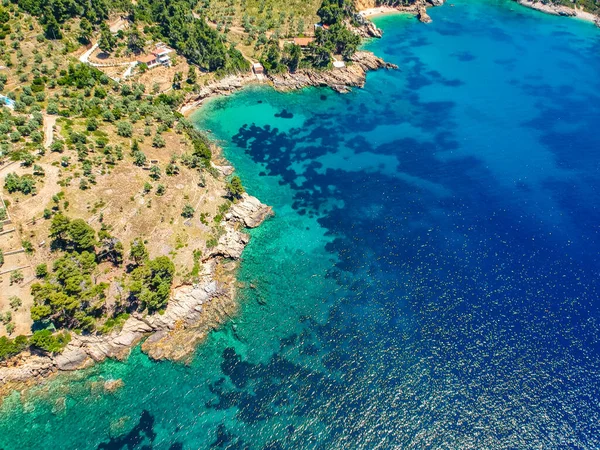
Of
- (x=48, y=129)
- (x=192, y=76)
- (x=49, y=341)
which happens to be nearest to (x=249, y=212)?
(x=49, y=341)

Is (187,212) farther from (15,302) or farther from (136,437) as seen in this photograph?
(136,437)

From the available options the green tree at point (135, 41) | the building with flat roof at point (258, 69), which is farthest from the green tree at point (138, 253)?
the building with flat roof at point (258, 69)

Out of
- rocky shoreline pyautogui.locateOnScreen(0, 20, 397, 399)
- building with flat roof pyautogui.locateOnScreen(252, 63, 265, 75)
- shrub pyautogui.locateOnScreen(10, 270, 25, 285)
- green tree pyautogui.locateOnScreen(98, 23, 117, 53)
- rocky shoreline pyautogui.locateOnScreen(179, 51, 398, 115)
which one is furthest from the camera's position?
building with flat roof pyautogui.locateOnScreen(252, 63, 265, 75)

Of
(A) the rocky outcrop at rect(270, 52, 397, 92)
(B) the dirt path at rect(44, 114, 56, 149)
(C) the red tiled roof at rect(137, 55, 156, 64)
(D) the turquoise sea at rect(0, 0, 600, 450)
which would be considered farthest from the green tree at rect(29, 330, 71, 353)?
(A) the rocky outcrop at rect(270, 52, 397, 92)

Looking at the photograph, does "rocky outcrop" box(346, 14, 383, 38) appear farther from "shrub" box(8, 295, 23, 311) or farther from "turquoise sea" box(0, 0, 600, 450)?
"shrub" box(8, 295, 23, 311)

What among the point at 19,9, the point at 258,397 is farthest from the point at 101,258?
the point at 19,9

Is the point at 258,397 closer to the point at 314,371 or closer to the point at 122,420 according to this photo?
the point at 314,371
